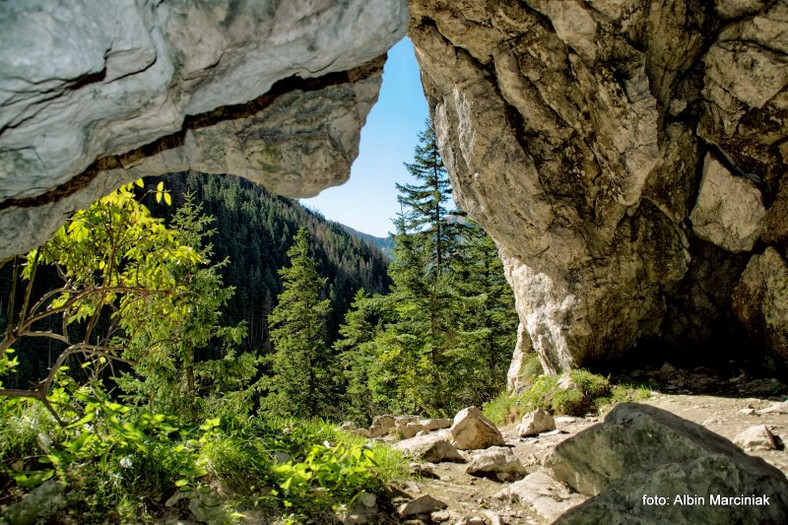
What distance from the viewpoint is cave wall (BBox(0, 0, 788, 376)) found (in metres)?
2.63

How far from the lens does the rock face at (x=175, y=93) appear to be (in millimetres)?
2322

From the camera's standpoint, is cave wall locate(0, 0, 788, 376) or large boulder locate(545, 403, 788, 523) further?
large boulder locate(545, 403, 788, 523)

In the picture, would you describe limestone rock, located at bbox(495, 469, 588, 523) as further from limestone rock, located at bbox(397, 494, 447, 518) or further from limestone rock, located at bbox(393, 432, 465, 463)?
limestone rock, located at bbox(393, 432, 465, 463)

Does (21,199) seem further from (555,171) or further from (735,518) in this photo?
(555,171)

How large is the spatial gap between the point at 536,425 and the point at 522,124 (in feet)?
21.8

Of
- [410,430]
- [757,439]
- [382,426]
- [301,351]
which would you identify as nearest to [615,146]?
[757,439]

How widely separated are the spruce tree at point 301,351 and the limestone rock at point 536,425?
1388cm

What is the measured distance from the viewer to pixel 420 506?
4.21 m

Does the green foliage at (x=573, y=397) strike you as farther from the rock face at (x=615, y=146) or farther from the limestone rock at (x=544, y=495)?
the limestone rock at (x=544, y=495)

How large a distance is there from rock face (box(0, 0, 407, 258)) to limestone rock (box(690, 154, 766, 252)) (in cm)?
880

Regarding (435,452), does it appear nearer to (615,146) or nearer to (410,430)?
(410,430)

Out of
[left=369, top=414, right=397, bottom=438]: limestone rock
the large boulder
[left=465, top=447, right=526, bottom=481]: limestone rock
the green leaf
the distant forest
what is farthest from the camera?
the distant forest

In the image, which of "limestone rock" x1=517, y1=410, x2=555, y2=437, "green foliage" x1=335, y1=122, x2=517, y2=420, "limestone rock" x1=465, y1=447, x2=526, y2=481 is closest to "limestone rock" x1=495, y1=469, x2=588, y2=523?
"limestone rock" x1=465, y1=447, x2=526, y2=481

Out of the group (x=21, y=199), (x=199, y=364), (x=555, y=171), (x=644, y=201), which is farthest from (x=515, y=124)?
(x=199, y=364)
